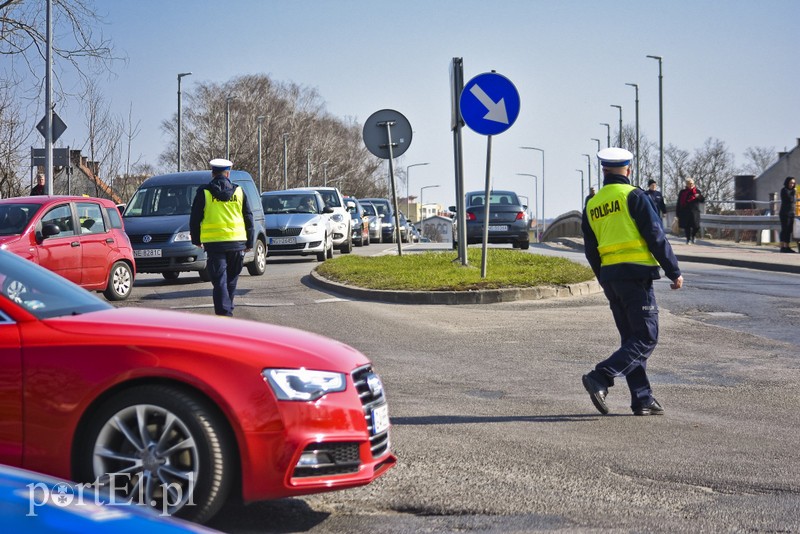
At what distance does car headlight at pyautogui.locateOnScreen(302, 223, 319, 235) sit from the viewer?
1060 inches

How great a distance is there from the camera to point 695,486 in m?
5.69

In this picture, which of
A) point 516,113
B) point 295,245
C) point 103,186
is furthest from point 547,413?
point 103,186

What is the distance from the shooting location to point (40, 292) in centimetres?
515

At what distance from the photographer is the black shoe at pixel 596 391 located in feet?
25.4

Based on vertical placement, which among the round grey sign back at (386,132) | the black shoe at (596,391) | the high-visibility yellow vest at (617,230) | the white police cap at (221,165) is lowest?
the black shoe at (596,391)

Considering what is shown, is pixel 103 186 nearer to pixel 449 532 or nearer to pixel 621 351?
pixel 621 351

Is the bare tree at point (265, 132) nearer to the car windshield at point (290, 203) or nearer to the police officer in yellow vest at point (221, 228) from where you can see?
the car windshield at point (290, 203)

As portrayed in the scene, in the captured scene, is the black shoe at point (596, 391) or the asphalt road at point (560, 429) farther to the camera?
the black shoe at point (596, 391)

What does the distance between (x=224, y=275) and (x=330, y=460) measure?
8.14m

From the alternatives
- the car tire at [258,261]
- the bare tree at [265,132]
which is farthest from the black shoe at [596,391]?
the bare tree at [265,132]

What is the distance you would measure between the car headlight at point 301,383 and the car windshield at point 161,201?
53.5 ft

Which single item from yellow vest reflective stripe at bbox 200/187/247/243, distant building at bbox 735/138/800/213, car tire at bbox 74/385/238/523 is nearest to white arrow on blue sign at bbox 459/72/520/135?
yellow vest reflective stripe at bbox 200/187/247/243

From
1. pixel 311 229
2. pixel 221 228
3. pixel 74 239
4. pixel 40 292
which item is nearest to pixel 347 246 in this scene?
pixel 311 229

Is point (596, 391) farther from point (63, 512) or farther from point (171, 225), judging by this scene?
point (171, 225)
